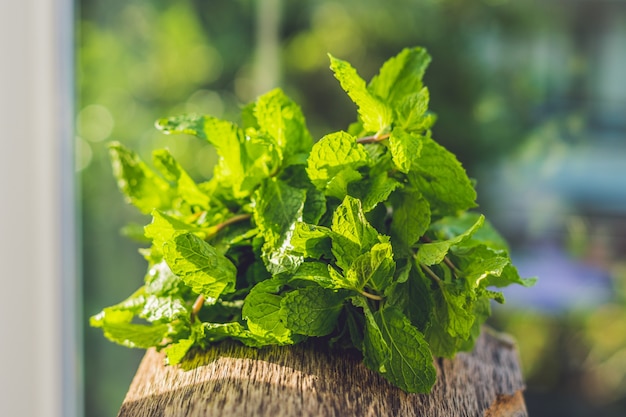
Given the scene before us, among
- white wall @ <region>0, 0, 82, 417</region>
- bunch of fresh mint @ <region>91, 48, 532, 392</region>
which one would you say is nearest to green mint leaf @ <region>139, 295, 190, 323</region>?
bunch of fresh mint @ <region>91, 48, 532, 392</region>

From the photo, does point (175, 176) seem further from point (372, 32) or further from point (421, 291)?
point (372, 32)

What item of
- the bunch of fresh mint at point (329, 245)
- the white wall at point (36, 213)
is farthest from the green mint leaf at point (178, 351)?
the white wall at point (36, 213)

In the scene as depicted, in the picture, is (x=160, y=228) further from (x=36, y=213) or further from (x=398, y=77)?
(x=36, y=213)

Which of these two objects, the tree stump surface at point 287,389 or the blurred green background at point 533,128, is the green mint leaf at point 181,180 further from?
the blurred green background at point 533,128

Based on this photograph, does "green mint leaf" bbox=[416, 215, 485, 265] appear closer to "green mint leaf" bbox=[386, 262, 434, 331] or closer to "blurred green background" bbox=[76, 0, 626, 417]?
"green mint leaf" bbox=[386, 262, 434, 331]

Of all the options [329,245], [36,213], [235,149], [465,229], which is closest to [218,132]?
[235,149]

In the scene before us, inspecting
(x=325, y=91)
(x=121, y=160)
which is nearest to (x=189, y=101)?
(x=325, y=91)
